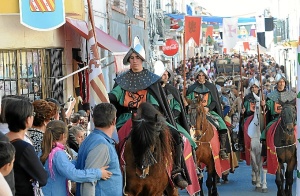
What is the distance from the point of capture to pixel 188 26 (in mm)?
29844

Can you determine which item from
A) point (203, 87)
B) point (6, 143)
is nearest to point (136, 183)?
point (6, 143)

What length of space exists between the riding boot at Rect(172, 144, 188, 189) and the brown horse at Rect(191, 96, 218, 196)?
13.4ft

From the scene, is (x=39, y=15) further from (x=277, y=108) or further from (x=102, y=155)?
(x=102, y=155)

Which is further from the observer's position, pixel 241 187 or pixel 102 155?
pixel 241 187

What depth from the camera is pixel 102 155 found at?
810 centimetres

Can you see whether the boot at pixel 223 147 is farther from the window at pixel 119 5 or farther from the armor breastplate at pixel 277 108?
the window at pixel 119 5

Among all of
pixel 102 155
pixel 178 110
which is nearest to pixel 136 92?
pixel 178 110

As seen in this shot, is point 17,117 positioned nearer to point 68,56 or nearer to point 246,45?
point 68,56

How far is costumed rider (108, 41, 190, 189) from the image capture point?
10617 millimetres

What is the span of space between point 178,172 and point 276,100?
5.11 m

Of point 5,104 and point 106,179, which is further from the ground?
point 5,104

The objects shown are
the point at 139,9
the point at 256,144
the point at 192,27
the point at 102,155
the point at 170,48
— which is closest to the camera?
the point at 102,155

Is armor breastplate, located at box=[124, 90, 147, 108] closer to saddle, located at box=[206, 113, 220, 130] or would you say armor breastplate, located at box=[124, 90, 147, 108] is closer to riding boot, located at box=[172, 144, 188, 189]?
riding boot, located at box=[172, 144, 188, 189]

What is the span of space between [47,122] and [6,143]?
2411 mm
